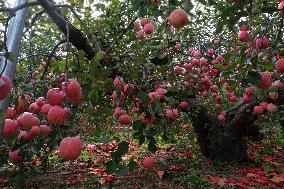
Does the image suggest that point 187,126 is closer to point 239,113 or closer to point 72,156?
point 239,113

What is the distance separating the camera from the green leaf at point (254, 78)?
1.80m

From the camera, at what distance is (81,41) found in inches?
118

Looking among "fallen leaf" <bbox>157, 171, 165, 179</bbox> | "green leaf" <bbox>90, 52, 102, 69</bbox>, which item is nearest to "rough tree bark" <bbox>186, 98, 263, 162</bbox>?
"fallen leaf" <bbox>157, 171, 165, 179</bbox>

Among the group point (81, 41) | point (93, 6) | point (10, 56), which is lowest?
point (10, 56)

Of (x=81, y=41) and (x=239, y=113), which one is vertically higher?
(x=81, y=41)

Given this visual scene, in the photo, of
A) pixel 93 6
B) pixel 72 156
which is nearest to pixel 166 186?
pixel 93 6

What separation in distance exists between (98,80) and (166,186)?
10.2 ft

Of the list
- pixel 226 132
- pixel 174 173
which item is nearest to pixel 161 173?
pixel 174 173

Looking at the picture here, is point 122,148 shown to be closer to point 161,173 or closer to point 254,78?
point 254,78

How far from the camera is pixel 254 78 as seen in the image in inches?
71.6

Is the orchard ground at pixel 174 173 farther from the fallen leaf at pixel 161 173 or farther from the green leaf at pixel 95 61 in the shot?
the green leaf at pixel 95 61

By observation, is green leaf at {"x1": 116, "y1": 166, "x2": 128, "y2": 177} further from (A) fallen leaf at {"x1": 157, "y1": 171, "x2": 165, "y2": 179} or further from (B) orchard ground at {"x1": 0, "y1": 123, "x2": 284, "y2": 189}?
(A) fallen leaf at {"x1": 157, "y1": 171, "x2": 165, "y2": 179}

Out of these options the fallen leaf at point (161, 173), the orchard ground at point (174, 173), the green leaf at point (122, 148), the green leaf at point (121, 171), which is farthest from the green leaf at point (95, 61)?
the fallen leaf at point (161, 173)

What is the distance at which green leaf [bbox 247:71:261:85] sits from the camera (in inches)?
70.9
